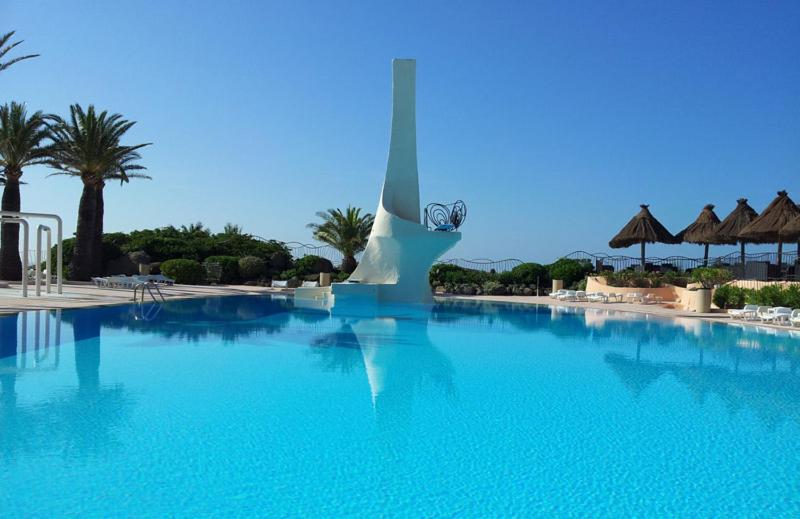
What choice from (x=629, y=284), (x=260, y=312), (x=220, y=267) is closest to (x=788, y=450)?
(x=260, y=312)

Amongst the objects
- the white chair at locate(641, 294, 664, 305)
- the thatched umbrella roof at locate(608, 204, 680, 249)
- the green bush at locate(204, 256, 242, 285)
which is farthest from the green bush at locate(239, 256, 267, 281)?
the white chair at locate(641, 294, 664, 305)

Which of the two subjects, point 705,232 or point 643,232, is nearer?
point 643,232

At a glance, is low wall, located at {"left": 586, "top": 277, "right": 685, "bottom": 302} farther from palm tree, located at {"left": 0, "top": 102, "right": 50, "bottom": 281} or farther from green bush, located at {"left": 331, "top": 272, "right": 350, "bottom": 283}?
palm tree, located at {"left": 0, "top": 102, "right": 50, "bottom": 281}

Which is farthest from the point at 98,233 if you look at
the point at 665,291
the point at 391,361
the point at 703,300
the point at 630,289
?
the point at 703,300

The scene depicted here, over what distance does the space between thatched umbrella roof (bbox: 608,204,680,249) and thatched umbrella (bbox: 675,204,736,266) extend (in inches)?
35.0

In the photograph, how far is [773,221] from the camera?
22.4m

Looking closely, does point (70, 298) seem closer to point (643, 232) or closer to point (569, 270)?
point (569, 270)

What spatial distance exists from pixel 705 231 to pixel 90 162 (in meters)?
27.3

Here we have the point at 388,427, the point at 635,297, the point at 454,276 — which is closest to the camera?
the point at 388,427

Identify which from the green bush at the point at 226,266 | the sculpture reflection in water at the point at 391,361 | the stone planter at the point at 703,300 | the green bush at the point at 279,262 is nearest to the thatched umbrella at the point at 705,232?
the stone planter at the point at 703,300

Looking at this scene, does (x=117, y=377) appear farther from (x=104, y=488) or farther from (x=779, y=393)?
(x=779, y=393)

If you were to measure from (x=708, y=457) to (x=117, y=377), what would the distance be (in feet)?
22.5

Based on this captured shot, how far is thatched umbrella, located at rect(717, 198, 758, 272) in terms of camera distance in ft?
83.3

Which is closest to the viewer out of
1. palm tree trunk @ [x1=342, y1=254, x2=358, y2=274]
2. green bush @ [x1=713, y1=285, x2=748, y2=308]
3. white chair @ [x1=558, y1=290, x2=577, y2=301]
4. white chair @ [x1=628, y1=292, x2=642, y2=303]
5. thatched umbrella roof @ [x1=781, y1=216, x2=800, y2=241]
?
green bush @ [x1=713, y1=285, x2=748, y2=308]
